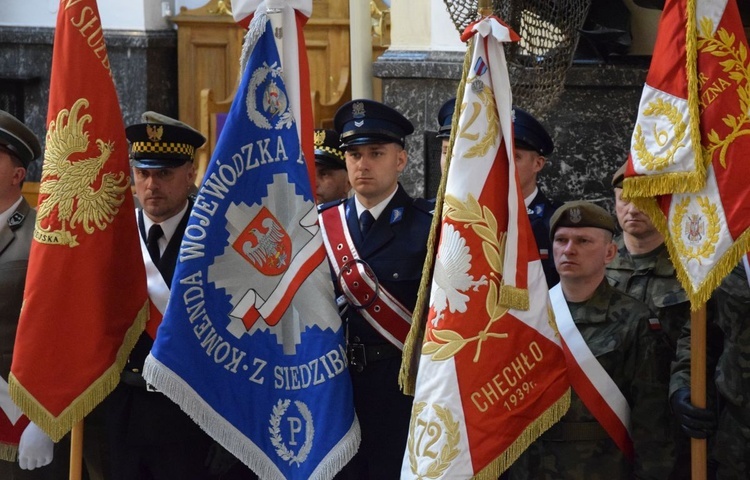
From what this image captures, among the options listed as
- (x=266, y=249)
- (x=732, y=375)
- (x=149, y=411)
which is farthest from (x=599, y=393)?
(x=149, y=411)

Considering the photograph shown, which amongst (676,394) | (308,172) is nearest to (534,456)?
(676,394)

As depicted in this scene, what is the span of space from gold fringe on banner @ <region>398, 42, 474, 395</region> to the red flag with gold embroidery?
37.1 inches

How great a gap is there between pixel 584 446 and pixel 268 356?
1.02m

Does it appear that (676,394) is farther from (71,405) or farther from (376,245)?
(71,405)

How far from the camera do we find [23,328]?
4.29 metres

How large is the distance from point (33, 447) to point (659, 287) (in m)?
2.19

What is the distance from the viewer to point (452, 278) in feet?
13.0

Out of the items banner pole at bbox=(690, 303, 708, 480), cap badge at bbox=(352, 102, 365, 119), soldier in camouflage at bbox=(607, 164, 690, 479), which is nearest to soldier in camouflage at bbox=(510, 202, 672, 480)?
banner pole at bbox=(690, 303, 708, 480)

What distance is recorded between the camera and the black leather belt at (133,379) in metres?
4.48

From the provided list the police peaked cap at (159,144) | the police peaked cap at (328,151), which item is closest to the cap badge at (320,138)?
the police peaked cap at (328,151)

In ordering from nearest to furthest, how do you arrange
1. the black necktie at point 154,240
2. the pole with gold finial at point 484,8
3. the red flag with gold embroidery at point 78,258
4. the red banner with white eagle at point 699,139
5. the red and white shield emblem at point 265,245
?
1. the red banner with white eagle at point 699,139
2. the pole with gold finial at point 484,8
3. the red and white shield emblem at point 265,245
4. the red flag with gold embroidery at point 78,258
5. the black necktie at point 154,240

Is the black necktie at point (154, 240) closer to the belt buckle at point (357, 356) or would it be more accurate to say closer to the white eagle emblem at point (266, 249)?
the white eagle emblem at point (266, 249)

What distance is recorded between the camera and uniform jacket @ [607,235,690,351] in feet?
14.6

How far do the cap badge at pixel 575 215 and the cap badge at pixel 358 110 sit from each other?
2.59 feet
